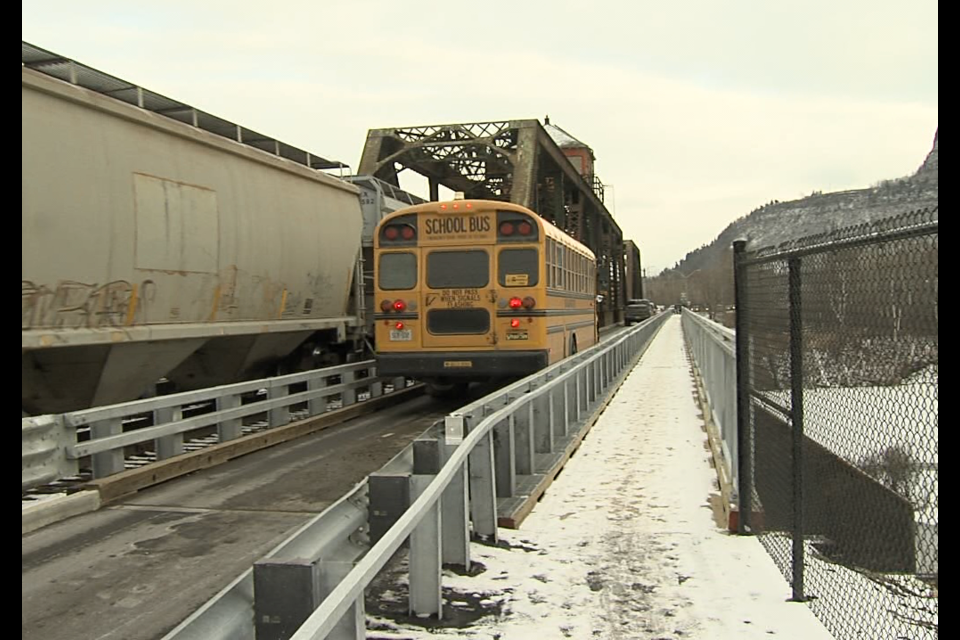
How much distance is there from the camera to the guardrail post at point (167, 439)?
343 inches

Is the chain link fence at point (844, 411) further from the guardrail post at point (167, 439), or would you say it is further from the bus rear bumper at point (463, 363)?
the bus rear bumper at point (463, 363)

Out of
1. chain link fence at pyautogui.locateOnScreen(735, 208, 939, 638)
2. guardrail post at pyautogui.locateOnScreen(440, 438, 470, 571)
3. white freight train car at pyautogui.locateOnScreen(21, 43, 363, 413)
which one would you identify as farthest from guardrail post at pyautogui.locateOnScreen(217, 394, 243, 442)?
chain link fence at pyautogui.locateOnScreen(735, 208, 939, 638)

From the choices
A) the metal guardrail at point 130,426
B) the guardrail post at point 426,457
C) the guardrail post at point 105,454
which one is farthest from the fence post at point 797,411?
the guardrail post at point 105,454

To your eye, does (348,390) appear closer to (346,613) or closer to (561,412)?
(561,412)

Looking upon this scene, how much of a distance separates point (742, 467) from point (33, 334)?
6274 mm

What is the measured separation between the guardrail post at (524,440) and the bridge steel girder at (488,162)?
21.3 meters

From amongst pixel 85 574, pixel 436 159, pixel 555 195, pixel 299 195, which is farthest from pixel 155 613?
pixel 555 195

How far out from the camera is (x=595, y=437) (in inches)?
410

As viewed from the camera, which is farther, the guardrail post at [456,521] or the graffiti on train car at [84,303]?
the graffiti on train car at [84,303]

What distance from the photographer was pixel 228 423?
391 inches

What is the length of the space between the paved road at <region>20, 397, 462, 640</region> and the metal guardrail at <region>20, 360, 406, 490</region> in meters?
0.47

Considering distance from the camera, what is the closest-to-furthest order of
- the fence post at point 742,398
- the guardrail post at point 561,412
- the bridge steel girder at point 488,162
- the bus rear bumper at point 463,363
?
the fence post at point 742,398, the guardrail post at point 561,412, the bus rear bumper at point 463,363, the bridge steel girder at point 488,162

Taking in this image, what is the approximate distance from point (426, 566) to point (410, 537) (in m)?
0.18

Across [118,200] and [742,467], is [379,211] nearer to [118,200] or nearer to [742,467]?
[118,200]
